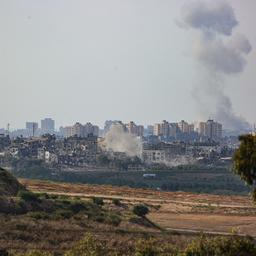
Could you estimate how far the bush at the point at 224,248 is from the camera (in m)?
13.4

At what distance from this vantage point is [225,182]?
142 m

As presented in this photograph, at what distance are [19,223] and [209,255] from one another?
2115cm

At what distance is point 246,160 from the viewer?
42.2 ft

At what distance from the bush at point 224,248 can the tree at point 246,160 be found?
147 centimetres

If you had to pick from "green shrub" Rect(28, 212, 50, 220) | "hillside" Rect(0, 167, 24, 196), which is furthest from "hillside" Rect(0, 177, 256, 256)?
"hillside" Rect(0, 167, 24, 196)

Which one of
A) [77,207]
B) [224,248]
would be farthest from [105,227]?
[224,248]

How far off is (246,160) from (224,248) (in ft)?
7.26

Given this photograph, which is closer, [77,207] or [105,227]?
[105,227]

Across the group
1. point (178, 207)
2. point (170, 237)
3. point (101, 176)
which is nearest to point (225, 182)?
point (101, 176)

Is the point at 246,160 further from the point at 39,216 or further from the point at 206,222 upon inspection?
the point at 206,222

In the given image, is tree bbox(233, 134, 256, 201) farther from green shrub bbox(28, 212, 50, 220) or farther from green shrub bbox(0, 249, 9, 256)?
green shrub bbox(28, 212, 50, 220)

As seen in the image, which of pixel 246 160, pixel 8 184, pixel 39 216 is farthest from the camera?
pixel 8 184

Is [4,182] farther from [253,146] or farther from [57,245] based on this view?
[253,146]

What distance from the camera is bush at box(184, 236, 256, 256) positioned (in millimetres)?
13367
